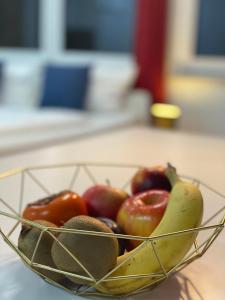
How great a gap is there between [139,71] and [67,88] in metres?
0.54

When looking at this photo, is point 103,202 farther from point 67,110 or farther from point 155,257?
point 67,110

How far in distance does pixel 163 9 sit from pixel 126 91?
0.64m

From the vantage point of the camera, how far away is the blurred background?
3381mm

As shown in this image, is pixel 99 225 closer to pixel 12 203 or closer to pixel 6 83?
pixel 12 203

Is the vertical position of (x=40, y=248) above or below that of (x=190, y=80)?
above

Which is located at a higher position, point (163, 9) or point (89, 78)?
point (163, 9)

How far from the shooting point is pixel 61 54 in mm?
4016

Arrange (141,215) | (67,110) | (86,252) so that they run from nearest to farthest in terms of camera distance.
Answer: (86,252)
(141,215)
(67,110)

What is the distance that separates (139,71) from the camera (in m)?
3.49

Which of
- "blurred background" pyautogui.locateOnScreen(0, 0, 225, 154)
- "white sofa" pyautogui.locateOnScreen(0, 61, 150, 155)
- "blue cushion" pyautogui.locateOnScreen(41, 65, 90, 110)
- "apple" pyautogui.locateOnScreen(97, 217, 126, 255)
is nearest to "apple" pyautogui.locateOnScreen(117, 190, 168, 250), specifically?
"apple" pyautogui.locateOnScreen(97, 217, 126, 255)

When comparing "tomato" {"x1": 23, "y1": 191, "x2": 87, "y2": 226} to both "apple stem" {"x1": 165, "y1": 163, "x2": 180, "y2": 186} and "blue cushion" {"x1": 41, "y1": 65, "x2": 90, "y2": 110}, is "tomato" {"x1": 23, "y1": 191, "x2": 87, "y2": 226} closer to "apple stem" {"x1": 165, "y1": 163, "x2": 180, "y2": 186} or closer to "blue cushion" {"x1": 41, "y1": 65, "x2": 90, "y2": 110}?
"apple stem" {"x1": 165, "y1": 163, "x2": 180, "y2": 186}

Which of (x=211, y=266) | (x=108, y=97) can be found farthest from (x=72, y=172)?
(x=108, y=97)

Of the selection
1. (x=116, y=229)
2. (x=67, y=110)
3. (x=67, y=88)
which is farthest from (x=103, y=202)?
(x=67, y=88)

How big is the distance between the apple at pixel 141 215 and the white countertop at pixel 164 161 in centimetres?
7
